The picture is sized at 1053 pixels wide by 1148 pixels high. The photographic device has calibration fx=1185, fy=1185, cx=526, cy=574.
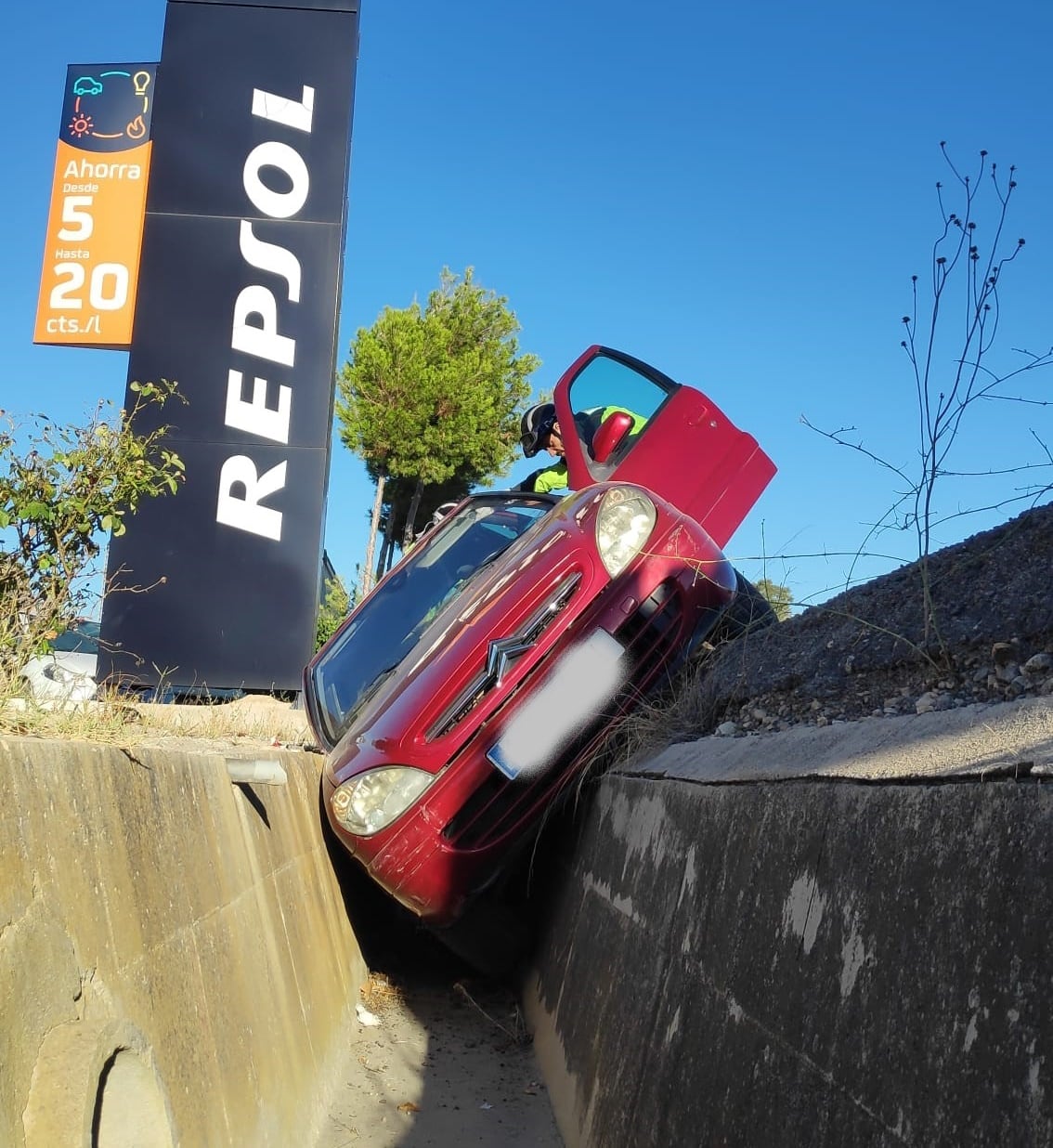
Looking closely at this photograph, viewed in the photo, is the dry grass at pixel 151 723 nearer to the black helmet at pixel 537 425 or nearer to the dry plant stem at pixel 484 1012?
the dry plant stem at pixel 484 1012

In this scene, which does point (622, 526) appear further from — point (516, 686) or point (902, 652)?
point (902, 652)

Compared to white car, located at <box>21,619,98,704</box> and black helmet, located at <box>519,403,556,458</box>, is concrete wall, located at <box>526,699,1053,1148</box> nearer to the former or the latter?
white car, located at <box>21,619,98,704</box>

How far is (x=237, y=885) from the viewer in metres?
3.23

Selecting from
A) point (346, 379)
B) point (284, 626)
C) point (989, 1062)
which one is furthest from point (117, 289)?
point (346, 379)

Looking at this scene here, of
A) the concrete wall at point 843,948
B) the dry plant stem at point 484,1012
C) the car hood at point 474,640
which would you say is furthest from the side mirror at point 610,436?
the concrete wall at point 843,948

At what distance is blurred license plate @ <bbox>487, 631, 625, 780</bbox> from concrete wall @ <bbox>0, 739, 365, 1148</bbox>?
1.01 m

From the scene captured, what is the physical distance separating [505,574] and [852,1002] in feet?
10.2

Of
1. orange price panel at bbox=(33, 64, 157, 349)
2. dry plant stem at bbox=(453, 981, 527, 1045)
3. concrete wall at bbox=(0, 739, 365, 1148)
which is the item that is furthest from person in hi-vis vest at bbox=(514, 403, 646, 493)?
orange price panel at bbox=(33, 64, 157, 349)

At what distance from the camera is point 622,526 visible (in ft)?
15.5

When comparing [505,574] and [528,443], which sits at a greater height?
[528,443]

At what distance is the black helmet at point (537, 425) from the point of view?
675 centimetres

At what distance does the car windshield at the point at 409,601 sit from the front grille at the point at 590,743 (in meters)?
1.05

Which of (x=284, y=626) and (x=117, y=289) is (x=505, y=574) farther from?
(x=117, y=289)

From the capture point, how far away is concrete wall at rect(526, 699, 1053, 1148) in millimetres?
1444
